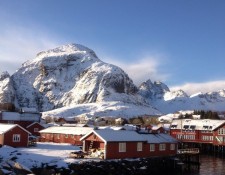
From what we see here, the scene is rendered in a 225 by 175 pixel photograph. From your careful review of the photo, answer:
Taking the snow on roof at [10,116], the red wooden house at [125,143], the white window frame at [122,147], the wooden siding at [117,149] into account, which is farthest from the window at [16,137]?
the snow on roof at [10,116]

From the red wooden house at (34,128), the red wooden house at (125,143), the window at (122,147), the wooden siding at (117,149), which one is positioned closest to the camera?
the wooden siding at (117,149)

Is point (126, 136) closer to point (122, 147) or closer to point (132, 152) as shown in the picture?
point (122, 147)

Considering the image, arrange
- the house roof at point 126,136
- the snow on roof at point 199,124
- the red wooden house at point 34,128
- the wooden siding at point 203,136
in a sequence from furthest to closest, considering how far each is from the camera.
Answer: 1. the snow on roof at point 199,124
2. the wooden siding at point 203,136
3. the red wooden house at point 34,128
4. the house roof at point 126,136

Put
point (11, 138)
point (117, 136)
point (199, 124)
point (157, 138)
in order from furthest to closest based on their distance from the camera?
point (199, 124)
point (157, 138)
point (11, 138)
point (117, 136)

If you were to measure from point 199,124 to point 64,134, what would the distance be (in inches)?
1831

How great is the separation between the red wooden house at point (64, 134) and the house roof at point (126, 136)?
14987 mm

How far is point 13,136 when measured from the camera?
62.9 meters

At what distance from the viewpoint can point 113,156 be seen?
57.2 m

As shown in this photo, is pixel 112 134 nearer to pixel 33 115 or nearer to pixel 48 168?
pixel 48 168

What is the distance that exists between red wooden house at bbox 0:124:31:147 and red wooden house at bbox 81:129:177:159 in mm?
10720

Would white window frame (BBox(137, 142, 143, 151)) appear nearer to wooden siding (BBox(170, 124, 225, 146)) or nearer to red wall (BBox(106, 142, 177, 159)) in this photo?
red wall (BBox(106, 142, 177, 159))

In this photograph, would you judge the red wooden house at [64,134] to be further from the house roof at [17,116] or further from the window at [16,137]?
the house roof at [17,116]

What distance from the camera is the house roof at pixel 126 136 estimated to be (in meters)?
57.8

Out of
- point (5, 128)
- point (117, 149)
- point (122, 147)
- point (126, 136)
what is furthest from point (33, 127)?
point (117, 149)
